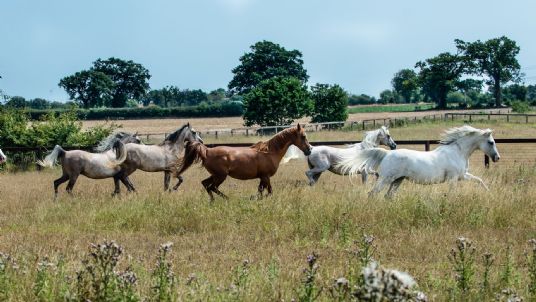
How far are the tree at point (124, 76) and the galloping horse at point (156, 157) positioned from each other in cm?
11589

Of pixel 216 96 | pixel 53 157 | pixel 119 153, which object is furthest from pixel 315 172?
pixel 216 96

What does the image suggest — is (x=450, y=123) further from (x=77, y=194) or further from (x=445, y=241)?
(x=445, y=241)

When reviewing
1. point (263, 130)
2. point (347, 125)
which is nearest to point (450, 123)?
point (347, 125)

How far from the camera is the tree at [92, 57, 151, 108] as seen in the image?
129000mm

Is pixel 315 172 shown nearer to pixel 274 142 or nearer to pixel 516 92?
pixel 274 142

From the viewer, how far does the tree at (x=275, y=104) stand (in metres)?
59.2

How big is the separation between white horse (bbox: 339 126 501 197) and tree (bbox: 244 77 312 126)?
46884 millimetres

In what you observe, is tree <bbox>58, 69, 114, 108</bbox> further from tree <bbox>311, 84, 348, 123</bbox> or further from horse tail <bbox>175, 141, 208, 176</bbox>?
horse tail <bbox>175, 141, 208, 176</bbox>

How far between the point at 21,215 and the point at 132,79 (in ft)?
400

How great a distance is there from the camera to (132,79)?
5118 inches

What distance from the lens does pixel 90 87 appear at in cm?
12412

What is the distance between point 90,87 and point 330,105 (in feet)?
236

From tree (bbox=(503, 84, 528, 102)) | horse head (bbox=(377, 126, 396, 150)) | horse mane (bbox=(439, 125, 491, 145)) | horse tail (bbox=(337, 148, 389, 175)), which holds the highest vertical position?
tree (bbox=(503, 84, 528, 102))

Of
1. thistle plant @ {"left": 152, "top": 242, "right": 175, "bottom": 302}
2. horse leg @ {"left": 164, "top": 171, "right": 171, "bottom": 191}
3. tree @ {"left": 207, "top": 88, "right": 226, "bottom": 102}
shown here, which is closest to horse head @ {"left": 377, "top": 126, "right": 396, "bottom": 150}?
horse leg @ {"left": 164, "top": 171, "right": 171, "bottom": 191}
